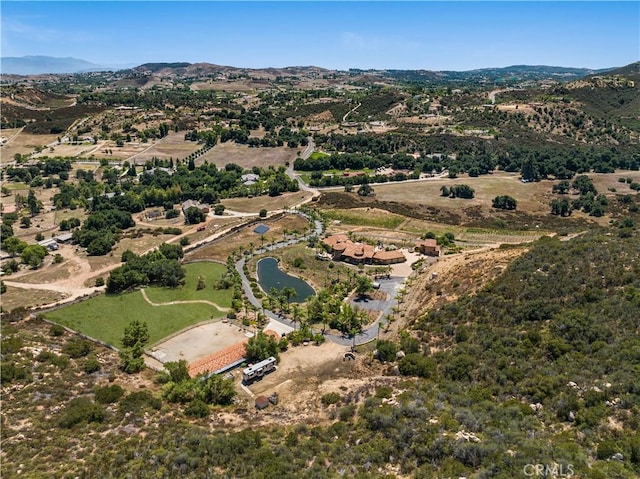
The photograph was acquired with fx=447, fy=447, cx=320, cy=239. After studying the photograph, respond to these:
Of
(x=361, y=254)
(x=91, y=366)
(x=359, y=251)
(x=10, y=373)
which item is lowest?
(x=91, y=366)

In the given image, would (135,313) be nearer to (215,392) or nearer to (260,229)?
(215,392)

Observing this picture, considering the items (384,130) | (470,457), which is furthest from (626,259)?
(384,130)

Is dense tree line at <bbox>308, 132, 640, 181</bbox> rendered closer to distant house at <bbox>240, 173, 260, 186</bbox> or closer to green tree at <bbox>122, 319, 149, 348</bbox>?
distant house at <bbox>240, 173, 260, 186</bbox>

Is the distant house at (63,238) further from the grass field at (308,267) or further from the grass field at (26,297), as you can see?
the grass field at (308,267)

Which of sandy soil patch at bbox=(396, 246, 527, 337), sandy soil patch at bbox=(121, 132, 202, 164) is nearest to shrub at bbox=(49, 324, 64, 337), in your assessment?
sandy soil patch at bbox=(396, 246, 527, 337)

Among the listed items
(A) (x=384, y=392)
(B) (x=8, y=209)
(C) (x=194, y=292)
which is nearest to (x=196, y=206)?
(C) (x=194, y=292)

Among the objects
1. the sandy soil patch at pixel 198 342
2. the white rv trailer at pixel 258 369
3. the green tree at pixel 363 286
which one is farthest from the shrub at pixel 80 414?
the green tree at pixel 363 286

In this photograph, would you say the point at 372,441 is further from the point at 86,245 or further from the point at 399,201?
the point at 399,201
